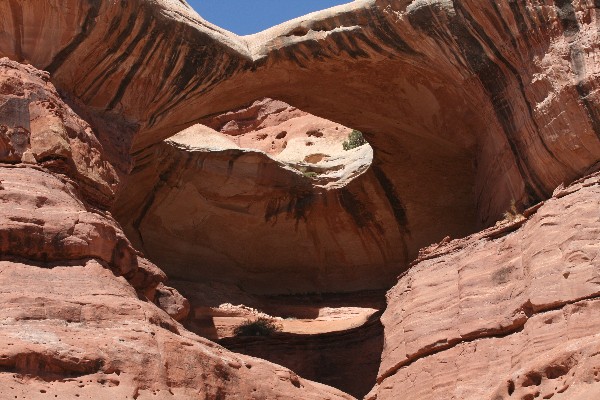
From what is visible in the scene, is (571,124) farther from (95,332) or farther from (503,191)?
(95,332)

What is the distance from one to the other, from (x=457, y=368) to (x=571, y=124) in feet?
12.8

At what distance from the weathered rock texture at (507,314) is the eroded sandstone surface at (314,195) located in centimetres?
3

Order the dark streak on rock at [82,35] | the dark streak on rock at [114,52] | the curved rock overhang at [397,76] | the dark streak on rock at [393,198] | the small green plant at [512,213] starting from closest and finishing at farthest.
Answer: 1. the curved rock overhang at [397,76]
2. the dark streak on rock at [82,35]
3. the small green plant at [512,213]
4. the dark streak on rock at [114,52]
5. the dark streak on rock at [393,198]

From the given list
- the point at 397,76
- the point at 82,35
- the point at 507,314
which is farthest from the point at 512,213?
the point at 82,35

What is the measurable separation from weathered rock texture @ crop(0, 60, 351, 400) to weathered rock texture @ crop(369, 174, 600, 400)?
58.4 inches

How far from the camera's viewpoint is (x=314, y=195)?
2264 centimetres

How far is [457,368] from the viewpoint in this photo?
14.5 meters

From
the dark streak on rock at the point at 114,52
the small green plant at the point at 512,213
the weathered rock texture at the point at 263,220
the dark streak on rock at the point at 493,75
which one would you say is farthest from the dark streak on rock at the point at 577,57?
the weathered rock texture at the point at 263,220

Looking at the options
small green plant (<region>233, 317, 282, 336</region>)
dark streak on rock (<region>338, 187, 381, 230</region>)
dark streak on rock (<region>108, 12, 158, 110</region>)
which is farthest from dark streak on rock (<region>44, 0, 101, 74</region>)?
dark streak on rock (<region>338, 187, 381, 230</region>)

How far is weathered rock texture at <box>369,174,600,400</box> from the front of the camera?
12.8 metres

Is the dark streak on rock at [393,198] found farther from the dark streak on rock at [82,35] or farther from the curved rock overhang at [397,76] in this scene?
the dark streak on rock at [82,35]

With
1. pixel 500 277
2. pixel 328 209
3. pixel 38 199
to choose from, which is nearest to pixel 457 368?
pixel 500 277

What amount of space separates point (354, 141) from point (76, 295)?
1461 cm

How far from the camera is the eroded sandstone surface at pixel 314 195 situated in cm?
1288
